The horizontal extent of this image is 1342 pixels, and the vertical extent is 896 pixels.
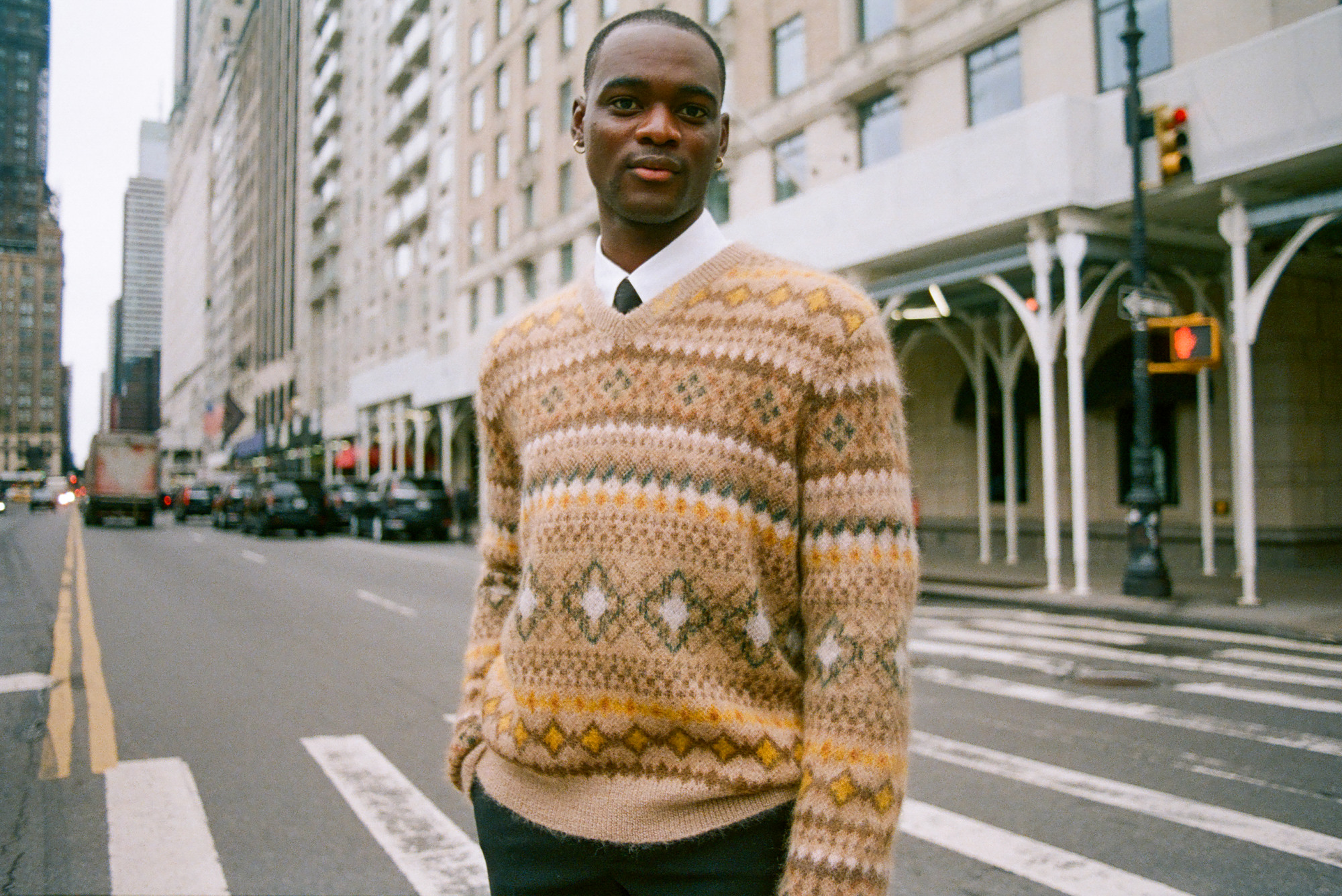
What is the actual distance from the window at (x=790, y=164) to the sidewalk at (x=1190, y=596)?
9.46 meters

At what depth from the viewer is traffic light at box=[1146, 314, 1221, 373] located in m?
12.1

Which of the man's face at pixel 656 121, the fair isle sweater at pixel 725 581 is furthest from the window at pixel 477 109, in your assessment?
the fair isle sweater at pixel 725 581

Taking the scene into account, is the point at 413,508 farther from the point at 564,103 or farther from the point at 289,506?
the point at 564,103

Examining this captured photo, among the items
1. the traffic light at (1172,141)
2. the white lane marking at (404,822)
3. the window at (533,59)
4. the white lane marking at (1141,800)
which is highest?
the window at (533,59)

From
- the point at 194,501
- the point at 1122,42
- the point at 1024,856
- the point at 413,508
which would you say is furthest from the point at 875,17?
the point at 194,501

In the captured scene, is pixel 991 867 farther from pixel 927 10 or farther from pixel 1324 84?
pixel 927 10

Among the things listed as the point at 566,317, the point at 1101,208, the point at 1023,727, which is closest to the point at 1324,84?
the point at 1101,208

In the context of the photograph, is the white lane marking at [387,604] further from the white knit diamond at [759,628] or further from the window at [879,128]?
the window at [879,128]

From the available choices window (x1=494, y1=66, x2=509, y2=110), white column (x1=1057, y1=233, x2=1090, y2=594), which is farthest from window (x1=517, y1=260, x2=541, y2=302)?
white column (x1=1057, y1=233, x2=1090, y2=594)

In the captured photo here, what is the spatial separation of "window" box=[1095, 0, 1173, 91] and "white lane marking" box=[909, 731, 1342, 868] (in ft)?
39.9

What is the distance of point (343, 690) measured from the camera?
8.08 m

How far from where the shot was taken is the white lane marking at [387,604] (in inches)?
498

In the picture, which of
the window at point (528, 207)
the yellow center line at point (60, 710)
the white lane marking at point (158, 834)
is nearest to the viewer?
the white lane marking at point (158, 834)

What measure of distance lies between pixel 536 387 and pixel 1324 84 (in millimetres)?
12647
